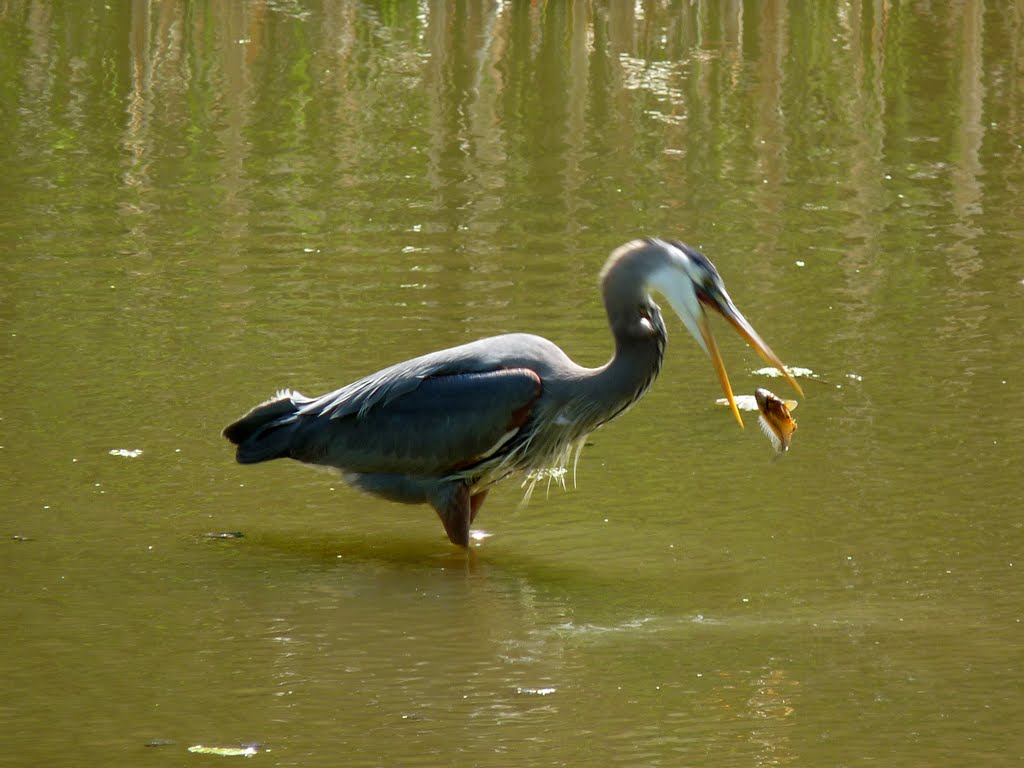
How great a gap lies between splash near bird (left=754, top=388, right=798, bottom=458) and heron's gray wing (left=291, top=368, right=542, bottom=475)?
37.7 inches

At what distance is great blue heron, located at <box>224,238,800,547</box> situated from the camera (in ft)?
24.4

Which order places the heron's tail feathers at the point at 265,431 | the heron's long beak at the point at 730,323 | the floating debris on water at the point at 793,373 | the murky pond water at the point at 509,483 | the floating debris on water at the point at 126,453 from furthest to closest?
the floating debris on water at the point at 793,373 < the floating debris on water at the point at 126,453 < the heron's tail feathers at the point at 265,431 < the heron's long beak at the point at 730,323 < the murky pond water at the point at 509,483

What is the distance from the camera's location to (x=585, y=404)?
750 cm

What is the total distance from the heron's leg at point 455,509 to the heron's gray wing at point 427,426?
9cm

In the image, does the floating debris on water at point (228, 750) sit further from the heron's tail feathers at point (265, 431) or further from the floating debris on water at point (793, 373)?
the floating debris on water at point (793, 373)

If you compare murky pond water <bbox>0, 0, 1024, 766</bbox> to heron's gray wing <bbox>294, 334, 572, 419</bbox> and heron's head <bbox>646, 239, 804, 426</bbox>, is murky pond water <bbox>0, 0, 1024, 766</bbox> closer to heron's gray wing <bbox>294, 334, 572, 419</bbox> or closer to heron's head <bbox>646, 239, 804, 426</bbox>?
heron's gray wing <bbox>294, 334, 572, 419</bbox>

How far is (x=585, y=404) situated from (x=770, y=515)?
931 mm

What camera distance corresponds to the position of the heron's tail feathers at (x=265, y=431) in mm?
7746

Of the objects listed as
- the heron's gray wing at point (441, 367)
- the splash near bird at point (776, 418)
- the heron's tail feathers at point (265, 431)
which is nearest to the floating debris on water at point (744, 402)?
the splash near bird at point (776, 418)

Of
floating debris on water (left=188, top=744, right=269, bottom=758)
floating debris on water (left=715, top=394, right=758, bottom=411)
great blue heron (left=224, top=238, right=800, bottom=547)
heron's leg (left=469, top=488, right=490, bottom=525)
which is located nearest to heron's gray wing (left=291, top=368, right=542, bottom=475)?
great blue heron (left=224, top=238, right=800, bottom=547)

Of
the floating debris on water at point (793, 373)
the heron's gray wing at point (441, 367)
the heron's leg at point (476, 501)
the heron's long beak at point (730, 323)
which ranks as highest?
the heron's long beak at point (730, 323)

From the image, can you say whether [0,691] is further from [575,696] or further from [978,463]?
[978,463]

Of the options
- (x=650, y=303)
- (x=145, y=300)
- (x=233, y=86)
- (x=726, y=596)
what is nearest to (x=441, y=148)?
(x=233, y=86)

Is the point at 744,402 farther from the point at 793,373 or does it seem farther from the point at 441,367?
the point at 441,367
